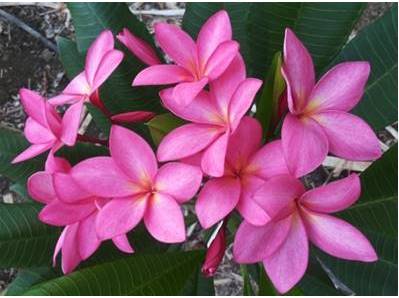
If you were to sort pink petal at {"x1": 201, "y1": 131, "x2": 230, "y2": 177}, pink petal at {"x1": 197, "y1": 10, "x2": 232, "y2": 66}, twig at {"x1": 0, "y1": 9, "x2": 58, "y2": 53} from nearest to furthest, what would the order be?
1. pink petal at {"x1": 201, "y1": 131, "x2": 230, "y2": 177}
2. pink petal at {"x1": 197, "y1": 10, "x2": 232, "y2": 66}
3. twig at {"x1": 0, "y1": 9, "x2": 58, "y2": 53}

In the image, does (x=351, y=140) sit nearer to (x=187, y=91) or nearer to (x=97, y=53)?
(x=187, y=91)

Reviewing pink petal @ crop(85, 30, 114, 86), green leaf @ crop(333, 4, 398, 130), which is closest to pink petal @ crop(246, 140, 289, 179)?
pink petal @ crop(85, 30, 114, 86)

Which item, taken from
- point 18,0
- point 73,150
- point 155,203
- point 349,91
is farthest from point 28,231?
point 18,0

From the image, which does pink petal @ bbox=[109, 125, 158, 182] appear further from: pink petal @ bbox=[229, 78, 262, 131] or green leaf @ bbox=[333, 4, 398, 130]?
green leaf @ bbox=[333, 4, 398, 130]

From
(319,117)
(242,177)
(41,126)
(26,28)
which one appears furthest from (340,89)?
(26,28)

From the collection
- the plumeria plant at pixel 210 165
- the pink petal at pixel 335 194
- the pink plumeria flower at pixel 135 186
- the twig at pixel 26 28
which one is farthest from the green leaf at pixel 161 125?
the twig at pixel 26 28

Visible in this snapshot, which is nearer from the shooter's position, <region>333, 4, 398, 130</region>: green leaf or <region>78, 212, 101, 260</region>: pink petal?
<region>78, 212, 101, 260</region>: pink petal

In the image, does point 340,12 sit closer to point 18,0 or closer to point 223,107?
point 223,107
